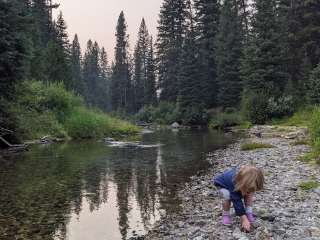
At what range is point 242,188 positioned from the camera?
7.57 m

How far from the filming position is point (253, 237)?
7.21 m

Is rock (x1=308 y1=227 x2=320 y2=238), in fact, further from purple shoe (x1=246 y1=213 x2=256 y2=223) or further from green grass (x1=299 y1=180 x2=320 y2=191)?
green grass (x1=299 y1=180 x2=320 y2=191)

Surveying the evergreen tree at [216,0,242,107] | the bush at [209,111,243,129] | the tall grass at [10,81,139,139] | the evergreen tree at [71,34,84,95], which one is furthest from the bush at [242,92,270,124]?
the evergreen tree at [71,34,84,95]

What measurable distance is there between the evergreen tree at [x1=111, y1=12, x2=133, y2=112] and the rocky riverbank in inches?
3168

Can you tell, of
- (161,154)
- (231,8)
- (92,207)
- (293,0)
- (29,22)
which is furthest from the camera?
(231,8)

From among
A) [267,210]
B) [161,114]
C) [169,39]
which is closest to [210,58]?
[161,114]

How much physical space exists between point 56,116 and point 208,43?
3823cm

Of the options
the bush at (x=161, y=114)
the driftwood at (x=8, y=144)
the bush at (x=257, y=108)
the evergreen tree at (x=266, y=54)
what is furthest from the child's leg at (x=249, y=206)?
the bush at (x=161, y=114)

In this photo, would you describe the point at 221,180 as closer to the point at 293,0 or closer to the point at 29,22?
the point at 29,22

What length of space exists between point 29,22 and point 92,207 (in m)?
18.0

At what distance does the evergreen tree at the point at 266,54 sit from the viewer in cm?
4194

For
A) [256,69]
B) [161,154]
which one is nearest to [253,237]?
[161,154]

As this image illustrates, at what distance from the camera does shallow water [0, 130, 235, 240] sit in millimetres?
9148

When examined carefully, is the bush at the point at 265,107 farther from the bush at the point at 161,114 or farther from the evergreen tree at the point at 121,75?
the evergreen tree at the point at 121,75
